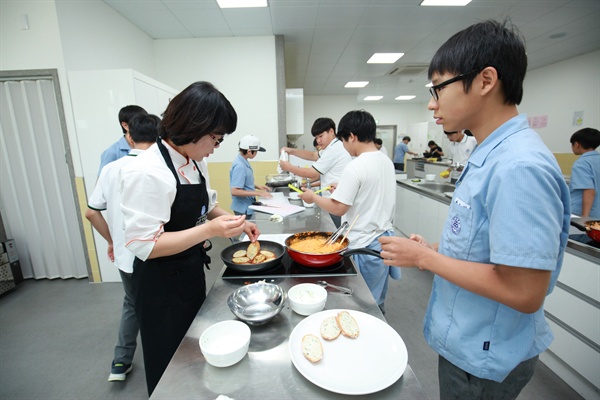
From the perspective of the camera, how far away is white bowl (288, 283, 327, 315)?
0.94 m

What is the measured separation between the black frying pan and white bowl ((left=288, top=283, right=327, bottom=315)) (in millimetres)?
203

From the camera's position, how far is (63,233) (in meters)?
3.00

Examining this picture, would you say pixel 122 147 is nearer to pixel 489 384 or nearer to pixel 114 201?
pixel 114 201

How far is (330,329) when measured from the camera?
84cm

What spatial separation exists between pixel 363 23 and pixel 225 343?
4.20 metres

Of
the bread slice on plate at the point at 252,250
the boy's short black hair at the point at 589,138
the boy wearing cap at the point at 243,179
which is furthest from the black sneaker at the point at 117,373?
the boy's short black hair at the point at 589,138

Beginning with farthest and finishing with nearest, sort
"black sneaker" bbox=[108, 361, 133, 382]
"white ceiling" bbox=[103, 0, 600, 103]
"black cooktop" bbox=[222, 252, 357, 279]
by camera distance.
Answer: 1. "white ceiling" bbox=[103, 0, 600, 103]
2. "black sneaker" bbox=[108, 361, 133, 382]
3. "black cooktop" bbox=[222, 252, 357, 279]

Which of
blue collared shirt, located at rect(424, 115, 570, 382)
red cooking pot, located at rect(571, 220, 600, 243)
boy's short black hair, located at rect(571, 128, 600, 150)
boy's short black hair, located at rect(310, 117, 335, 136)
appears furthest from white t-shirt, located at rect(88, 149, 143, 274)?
boy's short black hair, located at rect(571, 128, 600, 150)

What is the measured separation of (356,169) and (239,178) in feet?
4.61

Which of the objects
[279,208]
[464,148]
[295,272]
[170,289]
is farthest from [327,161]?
[464,148]

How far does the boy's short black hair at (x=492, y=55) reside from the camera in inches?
26.6

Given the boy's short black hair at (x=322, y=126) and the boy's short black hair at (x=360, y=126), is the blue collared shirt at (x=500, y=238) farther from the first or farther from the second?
the boy's short black hair at (x=322, y=126)

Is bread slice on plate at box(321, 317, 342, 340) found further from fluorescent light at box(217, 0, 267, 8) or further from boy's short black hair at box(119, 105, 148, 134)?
fluorescent light at box(217, 0, 267, 8)

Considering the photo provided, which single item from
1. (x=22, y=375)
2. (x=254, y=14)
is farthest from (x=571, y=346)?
(x=254, y=14)
